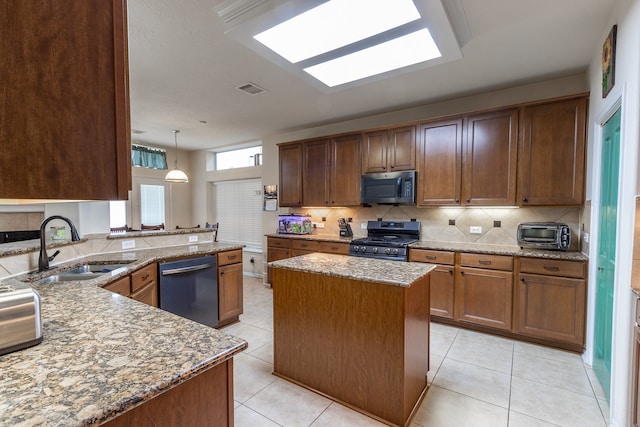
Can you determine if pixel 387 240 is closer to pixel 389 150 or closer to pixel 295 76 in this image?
pixel 389 150

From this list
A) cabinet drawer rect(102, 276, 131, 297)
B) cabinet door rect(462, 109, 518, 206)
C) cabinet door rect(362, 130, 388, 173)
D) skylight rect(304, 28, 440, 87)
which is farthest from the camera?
cabinet door rect(362, 130, 388, 173)

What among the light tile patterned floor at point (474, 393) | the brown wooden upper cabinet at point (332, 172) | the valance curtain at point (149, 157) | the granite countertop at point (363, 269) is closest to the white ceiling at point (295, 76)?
the brown wooden upper cabinet at point (332, 172)

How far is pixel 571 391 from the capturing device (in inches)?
83.8

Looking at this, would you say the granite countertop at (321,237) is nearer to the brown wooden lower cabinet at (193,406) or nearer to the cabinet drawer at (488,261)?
the cabinet drawer at (488,261)

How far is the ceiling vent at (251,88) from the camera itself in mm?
3162

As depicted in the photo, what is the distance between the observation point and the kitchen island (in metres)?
1.77

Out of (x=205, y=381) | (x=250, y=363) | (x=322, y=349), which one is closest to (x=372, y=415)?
(x=322, y=349)

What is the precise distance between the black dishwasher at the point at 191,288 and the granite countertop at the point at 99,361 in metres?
1.37

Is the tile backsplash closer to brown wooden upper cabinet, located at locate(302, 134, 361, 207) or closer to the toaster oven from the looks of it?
the toaster oven

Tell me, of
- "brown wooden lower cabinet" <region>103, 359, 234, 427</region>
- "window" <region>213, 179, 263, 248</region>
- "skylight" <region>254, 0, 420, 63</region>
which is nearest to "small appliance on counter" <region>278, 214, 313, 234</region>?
"window" <region>213, 179, 263, 248</region>

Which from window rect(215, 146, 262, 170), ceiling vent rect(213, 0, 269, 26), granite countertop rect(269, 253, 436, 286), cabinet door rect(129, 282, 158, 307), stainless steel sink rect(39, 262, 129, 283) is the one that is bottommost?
cabinet door rect(129, 282, 158, 307)

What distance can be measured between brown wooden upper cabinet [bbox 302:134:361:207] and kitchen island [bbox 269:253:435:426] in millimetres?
1994

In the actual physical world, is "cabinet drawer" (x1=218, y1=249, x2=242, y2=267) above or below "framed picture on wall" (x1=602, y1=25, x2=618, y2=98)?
below

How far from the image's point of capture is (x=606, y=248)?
6.90 ft
